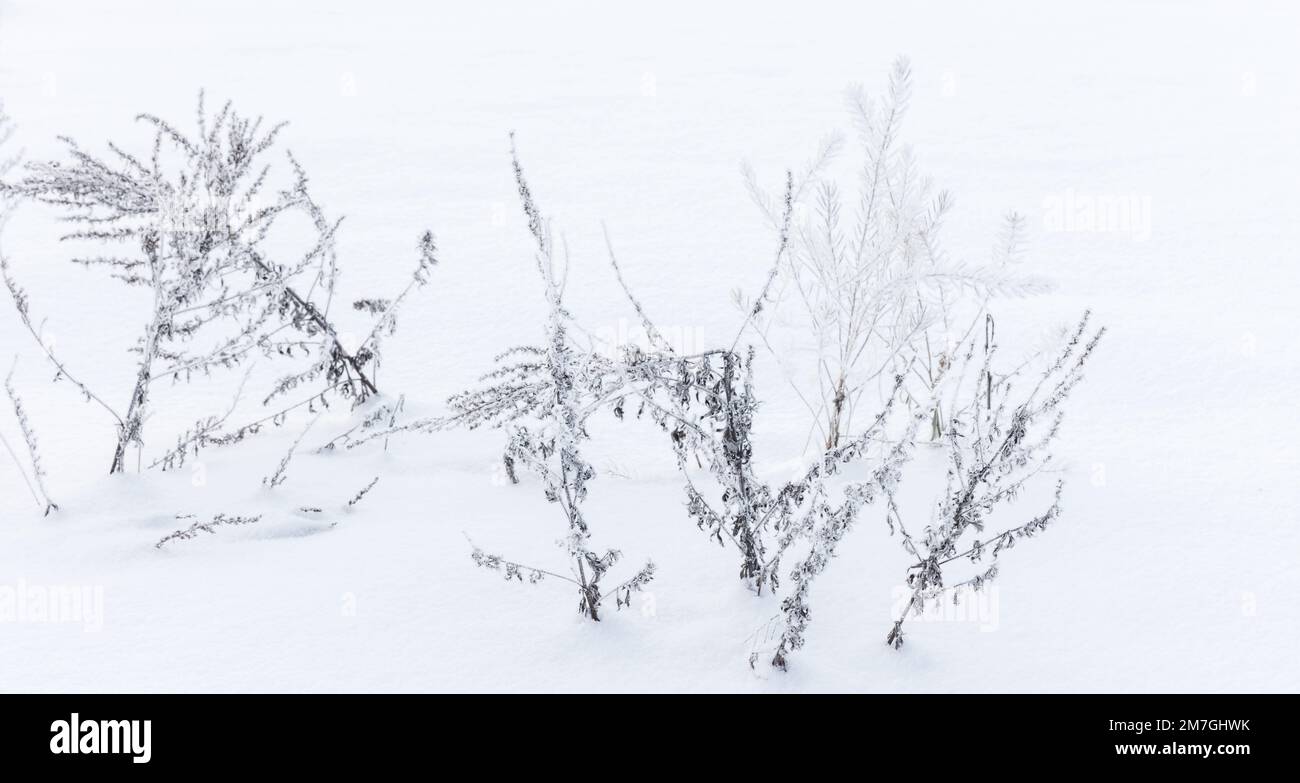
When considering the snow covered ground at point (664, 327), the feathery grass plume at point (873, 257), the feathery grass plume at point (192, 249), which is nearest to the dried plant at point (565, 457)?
the snow covered ground at point (664, 327)

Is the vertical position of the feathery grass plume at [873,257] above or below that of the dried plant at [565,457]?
above

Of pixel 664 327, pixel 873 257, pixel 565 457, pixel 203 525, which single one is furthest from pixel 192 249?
pixel 873 257

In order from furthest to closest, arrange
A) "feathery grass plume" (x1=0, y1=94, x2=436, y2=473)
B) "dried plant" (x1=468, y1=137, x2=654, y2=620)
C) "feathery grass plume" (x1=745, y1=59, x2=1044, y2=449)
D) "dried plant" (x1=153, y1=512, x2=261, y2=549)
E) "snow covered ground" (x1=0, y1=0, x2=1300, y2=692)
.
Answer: "feathery grass plume" (x1=0, y1=94, x2=436, y2=473) < "feathery grass plume" (x1=745, y1=59, x2=1044, y2=449) < "dried plant" (x1=153, y1=512, x2=261, y2=549) < "snow covered ground" (x1=0, y1=0, x2=1300, y2=692) < "dried plant" (x1=468, y1=137, x2=654, y2=620)

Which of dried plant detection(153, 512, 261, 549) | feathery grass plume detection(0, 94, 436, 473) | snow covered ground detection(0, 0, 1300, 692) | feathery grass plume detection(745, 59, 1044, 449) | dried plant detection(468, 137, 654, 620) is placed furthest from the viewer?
feathery grass plume detection(0, 94, 436, 473)

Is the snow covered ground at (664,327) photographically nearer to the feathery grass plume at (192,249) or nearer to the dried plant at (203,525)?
the dried plant at (203,525)

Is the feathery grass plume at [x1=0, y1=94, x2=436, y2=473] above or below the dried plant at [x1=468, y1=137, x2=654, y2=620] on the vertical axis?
above

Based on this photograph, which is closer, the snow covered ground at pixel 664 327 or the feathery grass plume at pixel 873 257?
the snow covered ground at pixel 664 327

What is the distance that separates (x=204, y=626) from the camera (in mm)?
2062

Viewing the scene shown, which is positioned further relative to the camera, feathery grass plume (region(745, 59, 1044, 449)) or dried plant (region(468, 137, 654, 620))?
feathery grass plume (region(745, 59, 1044, 449))

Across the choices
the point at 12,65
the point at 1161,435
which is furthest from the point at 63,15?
the point at 1161,435

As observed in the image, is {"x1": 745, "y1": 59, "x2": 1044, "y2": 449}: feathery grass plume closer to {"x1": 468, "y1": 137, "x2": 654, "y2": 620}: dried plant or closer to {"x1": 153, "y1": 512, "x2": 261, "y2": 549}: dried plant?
{"x1": 468, "y1": 137, "x2": 654, "y2": 620}: dried plant

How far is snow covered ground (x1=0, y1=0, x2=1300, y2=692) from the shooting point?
1999 millimetres

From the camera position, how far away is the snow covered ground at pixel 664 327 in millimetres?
1999

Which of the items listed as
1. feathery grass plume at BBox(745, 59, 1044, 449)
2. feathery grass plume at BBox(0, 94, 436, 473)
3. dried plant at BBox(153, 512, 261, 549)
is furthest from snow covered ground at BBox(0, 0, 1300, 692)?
feathery grass plume at BBox(745, 59, 1044, 449)
